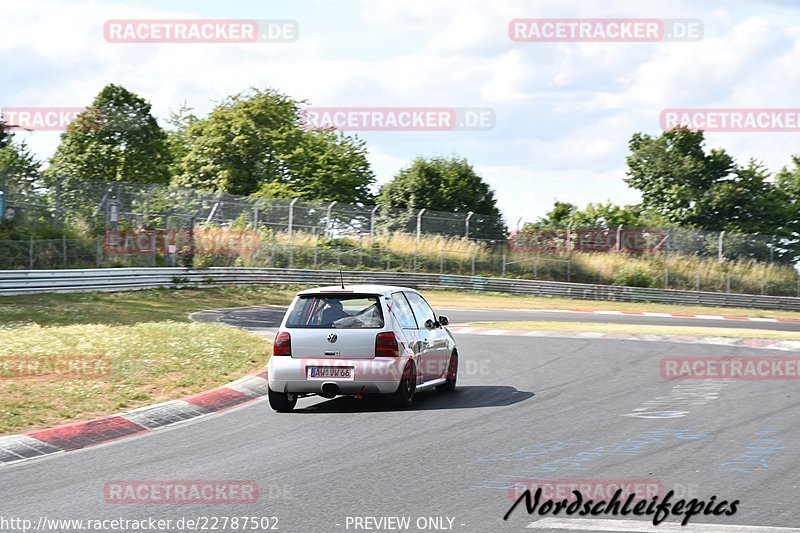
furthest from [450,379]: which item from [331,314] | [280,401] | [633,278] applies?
[633,278]

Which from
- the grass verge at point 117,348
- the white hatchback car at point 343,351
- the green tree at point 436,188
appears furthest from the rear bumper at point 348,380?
the green tree at point 436,188

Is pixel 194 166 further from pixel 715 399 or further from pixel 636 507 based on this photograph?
pixel 636 507

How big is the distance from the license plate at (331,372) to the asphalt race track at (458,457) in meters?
0.46

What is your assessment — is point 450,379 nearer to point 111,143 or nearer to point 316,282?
point 316,282

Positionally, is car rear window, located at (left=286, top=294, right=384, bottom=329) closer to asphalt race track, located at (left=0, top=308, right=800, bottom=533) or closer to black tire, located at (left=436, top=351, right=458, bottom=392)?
asphalt race track, located at (left=0, top=308, right=800, bottom=533)

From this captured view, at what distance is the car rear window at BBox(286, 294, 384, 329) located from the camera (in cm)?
1241

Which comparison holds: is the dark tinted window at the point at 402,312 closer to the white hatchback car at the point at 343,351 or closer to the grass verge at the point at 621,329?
the white hatchback car at the point at 343,351

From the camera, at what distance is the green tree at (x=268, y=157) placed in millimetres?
66250

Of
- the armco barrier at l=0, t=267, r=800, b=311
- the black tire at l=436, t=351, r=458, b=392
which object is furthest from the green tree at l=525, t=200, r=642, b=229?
the black tire at l=436, t=351, r=458, b=392

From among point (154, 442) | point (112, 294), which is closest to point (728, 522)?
point (154, 442)

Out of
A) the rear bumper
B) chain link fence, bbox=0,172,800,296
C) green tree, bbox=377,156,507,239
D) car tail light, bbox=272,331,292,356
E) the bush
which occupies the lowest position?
the rear bumper

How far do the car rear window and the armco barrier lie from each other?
Result: 61.1ft

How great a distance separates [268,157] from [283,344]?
58.6 meters

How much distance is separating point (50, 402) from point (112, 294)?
2052 cm
